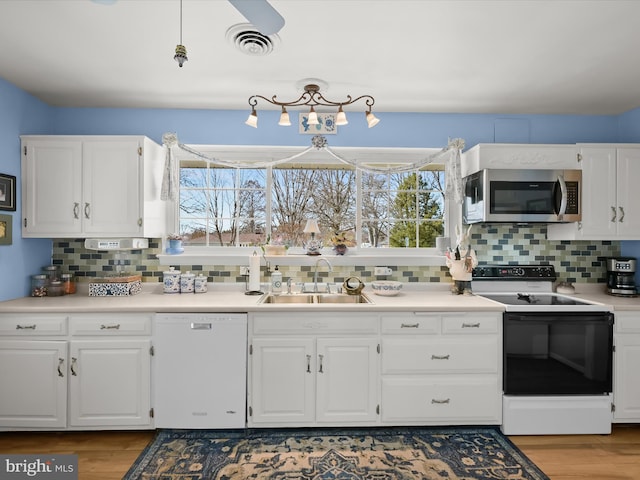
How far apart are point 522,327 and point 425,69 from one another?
1886mm

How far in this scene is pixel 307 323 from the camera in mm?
2543

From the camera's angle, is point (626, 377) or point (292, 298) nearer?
point (626, 377)

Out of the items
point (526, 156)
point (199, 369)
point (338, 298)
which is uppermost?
point (526, 156)

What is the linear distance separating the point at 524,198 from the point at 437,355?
1.39m

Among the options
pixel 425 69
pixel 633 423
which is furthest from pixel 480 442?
pixel 425 69

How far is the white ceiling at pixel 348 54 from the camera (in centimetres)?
188

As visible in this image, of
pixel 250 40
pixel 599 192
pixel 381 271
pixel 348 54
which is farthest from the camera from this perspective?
pixel 381 271

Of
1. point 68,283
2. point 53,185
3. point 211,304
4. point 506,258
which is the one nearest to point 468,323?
point 506,258

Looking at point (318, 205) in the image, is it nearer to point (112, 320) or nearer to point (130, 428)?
point (112, 320)

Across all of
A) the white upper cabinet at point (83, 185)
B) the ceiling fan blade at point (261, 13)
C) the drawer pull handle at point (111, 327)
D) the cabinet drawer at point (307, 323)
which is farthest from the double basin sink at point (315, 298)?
the ceiling fan blade at point (261, 13)

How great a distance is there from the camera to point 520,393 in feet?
8.45

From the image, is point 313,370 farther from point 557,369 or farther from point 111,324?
point 557,369

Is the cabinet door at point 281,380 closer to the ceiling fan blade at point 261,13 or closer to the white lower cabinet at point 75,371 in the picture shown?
the white lower cabinet at point 75,371

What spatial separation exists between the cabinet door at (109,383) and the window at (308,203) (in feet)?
3.61
